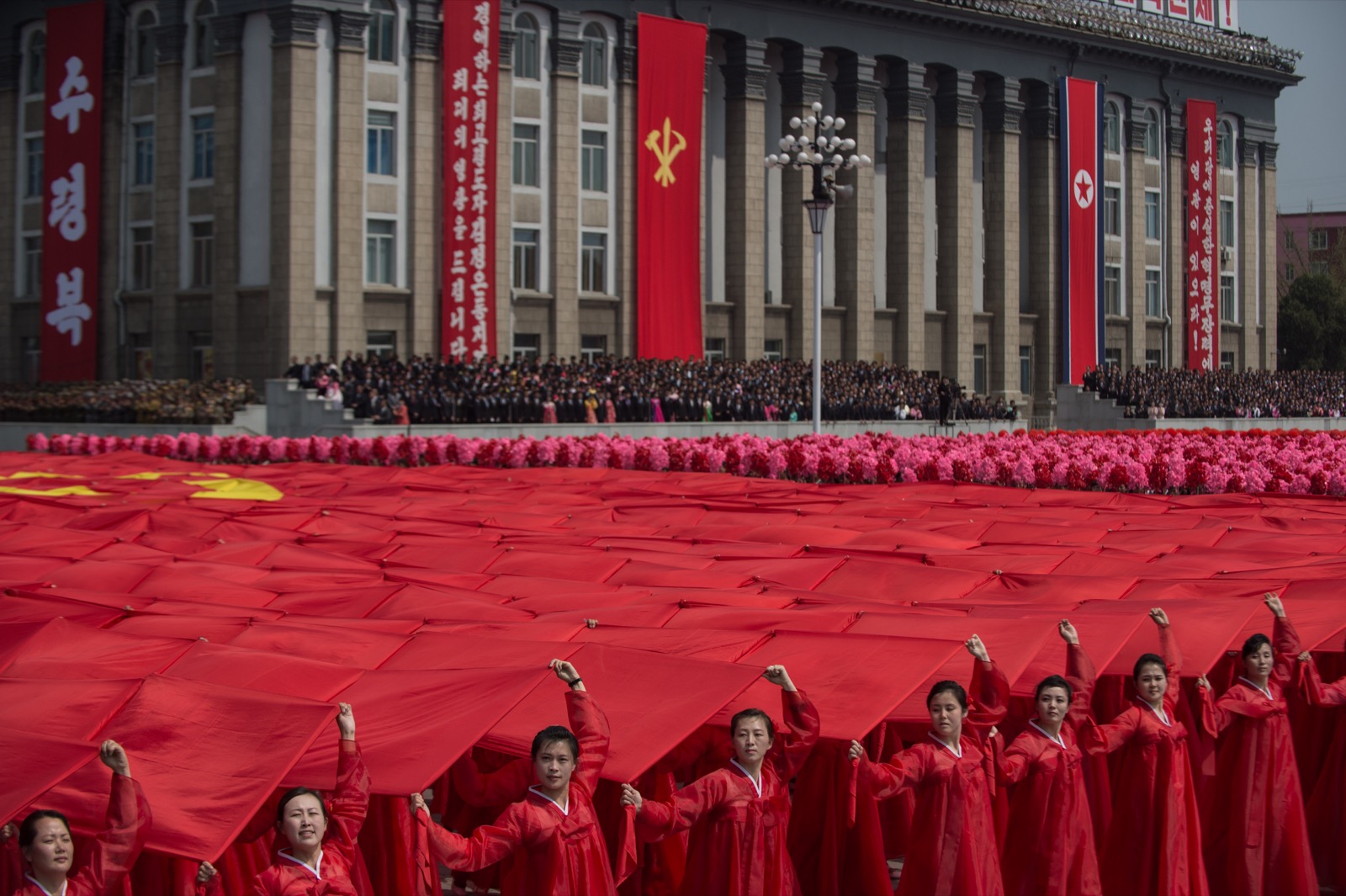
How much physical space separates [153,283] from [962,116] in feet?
99.3

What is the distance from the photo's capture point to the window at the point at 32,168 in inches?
2052

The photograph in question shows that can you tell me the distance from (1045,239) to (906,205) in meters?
8.07

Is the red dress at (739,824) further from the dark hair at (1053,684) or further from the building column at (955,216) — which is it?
the building column at (955,216)

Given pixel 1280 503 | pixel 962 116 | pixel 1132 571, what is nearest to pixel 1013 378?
pixel 962 116

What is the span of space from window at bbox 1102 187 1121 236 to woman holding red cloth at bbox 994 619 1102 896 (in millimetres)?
60718

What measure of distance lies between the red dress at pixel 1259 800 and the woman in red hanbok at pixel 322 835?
4.96 m

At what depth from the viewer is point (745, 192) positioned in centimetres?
5350

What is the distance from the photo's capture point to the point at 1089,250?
63062 mm

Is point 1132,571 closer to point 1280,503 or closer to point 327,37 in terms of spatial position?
point 1280,503

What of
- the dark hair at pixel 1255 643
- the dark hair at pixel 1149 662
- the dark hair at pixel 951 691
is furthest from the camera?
the dark hair at pixel 1255 643

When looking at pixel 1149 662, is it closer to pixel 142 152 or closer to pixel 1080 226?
pixel 142 152

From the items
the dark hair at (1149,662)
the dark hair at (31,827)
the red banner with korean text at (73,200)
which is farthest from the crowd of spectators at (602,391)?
the dark hair at (31,827)

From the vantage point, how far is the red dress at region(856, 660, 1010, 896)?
26.2 ft

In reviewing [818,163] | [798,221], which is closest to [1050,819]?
[818,163]
